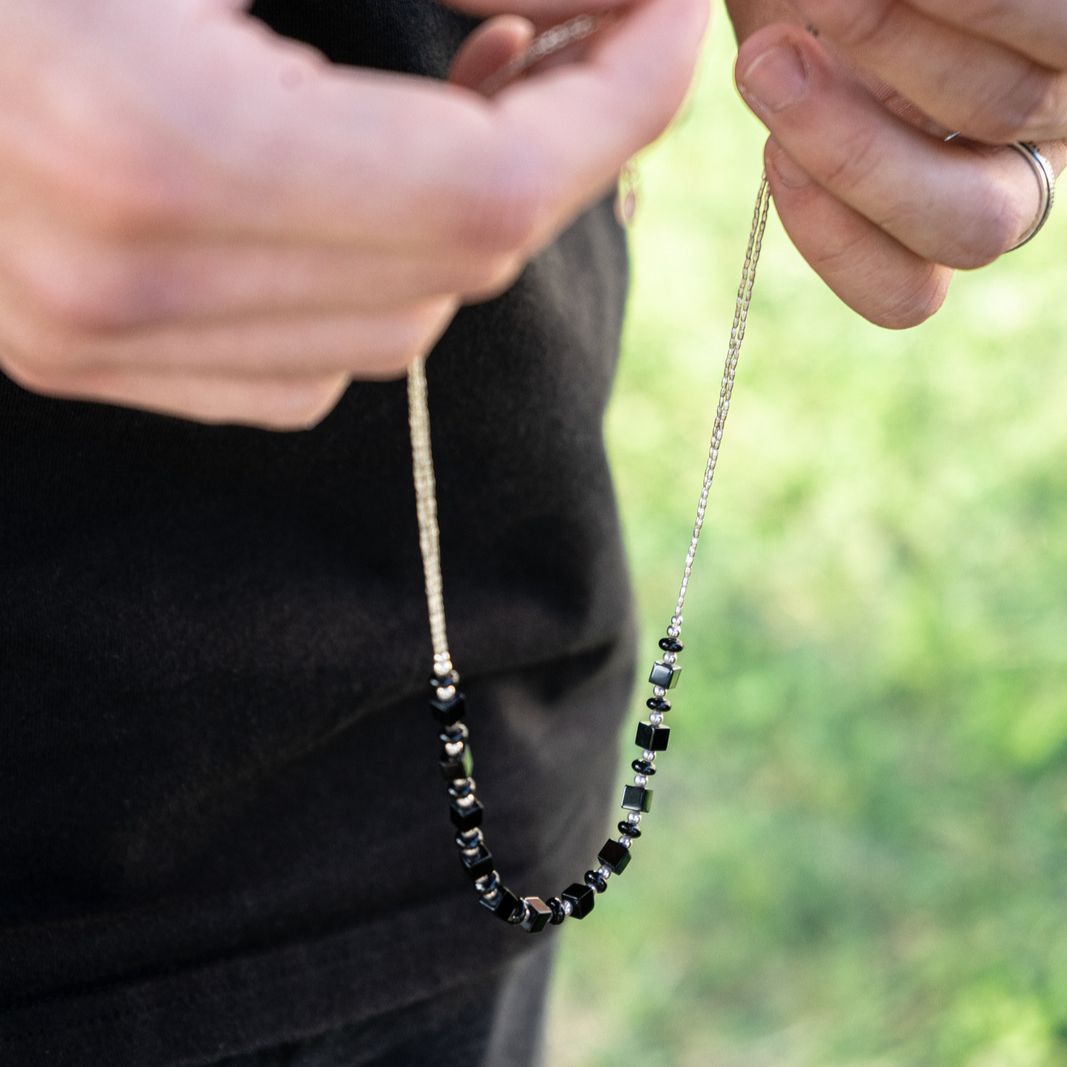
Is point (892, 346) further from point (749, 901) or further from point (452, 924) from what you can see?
point (452, 924)

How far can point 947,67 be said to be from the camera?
85 cm

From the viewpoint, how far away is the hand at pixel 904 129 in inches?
32.8

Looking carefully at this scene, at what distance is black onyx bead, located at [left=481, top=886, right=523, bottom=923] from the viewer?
1091mm

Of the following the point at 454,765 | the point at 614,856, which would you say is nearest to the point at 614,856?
the point at 614,856

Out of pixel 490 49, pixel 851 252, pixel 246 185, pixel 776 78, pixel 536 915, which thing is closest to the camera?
pixel 246 185

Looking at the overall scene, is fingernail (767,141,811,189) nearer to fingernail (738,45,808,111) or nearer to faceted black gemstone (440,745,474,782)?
fingernail (738,45,808,111)

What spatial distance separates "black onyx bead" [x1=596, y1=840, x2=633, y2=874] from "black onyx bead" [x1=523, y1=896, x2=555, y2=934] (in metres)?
0.08

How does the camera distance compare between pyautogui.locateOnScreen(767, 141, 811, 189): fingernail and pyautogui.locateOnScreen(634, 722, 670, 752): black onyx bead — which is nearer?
pyautogui.locateOnScreen(767, 141, 811, 189): fingernail

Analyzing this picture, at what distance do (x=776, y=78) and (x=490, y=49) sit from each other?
236mm

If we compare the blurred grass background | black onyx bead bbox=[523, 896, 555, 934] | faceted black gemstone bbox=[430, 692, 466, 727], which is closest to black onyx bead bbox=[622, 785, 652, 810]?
black onyx bead bbox=[523, 896, 555, 934]

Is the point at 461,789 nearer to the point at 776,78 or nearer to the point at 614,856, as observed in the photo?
the point at 614,856

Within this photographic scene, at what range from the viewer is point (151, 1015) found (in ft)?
3.19

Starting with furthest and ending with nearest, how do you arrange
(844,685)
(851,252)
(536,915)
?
(844,685)
(536,915)
(851,252)

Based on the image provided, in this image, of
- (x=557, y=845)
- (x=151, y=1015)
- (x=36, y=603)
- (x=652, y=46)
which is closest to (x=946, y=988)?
(x=557, y=845)
